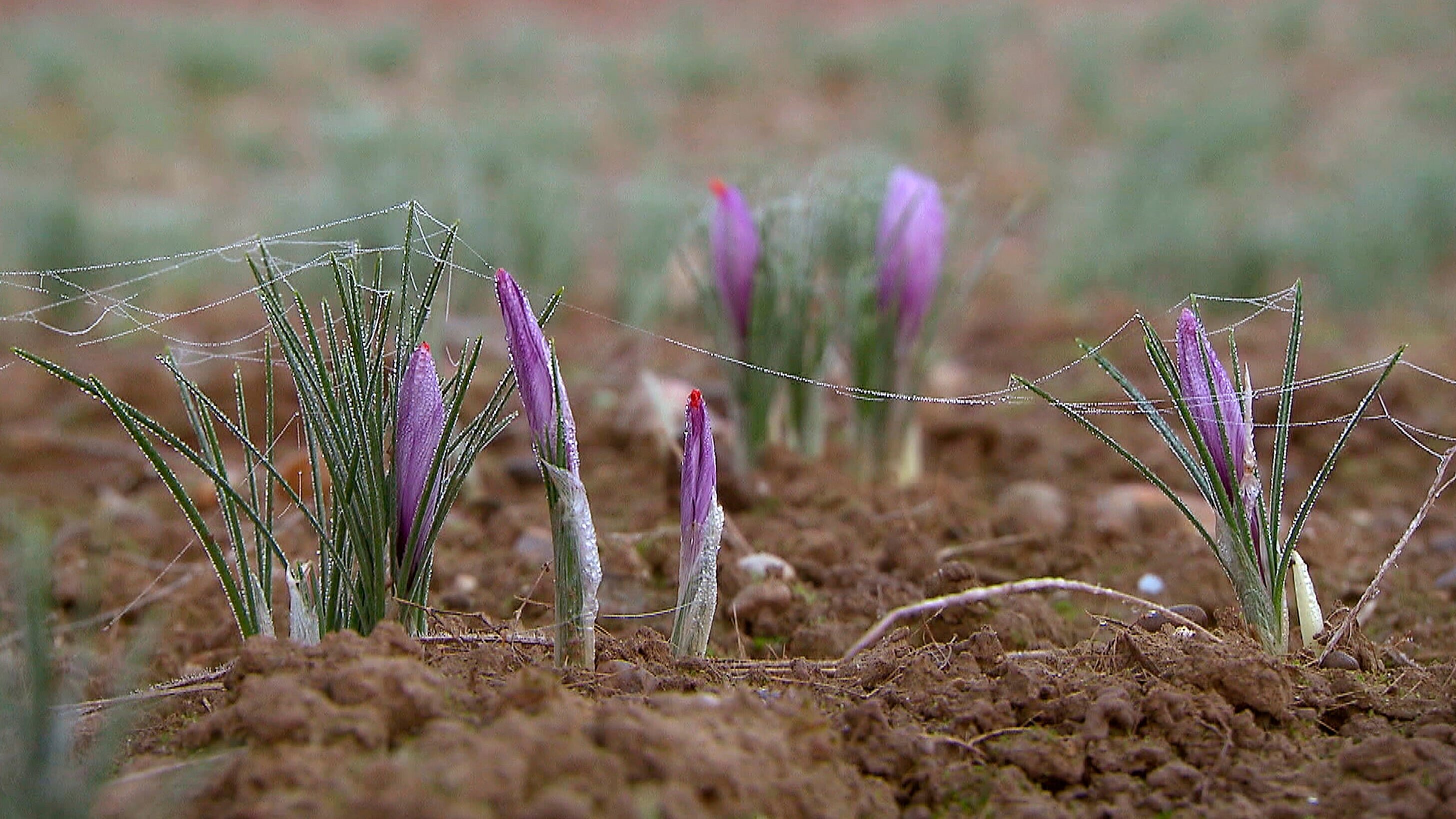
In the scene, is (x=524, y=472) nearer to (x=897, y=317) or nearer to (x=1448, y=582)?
(x=897, y=317)

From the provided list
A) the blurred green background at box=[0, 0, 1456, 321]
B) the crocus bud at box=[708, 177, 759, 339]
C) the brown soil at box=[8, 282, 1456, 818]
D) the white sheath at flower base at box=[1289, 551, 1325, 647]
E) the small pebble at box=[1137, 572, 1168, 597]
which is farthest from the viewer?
the blurred green background at box=[0, 0, 1456, 321]

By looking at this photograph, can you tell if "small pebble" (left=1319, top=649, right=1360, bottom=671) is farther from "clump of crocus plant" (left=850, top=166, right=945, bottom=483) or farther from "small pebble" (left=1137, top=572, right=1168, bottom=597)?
"clump of crocus plant" (left=850, top=166, right=945, bottom=483)

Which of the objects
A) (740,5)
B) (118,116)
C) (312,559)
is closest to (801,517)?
(312,559)

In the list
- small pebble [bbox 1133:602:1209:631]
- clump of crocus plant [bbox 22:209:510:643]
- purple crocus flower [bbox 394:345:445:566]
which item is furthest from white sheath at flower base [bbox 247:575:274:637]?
small pebble [bbox 1133:602:1209:631]

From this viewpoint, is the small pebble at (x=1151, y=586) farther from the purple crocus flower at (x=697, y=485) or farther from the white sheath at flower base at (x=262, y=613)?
the white sheath at flower base at (x=262, y=613)

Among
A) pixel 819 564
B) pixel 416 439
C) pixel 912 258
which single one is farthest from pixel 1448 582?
pixel 416 439

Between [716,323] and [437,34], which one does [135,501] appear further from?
[437,34]
